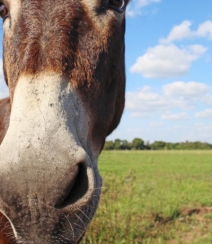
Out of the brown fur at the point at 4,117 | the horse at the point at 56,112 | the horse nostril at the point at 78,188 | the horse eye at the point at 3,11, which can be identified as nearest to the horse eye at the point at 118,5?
the horse at the point at 56,112

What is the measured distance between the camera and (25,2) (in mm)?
2340

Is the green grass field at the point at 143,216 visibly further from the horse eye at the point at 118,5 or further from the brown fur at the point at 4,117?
the horse eye at the point at 118,5

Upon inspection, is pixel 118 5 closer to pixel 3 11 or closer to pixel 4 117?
pixel 3 11

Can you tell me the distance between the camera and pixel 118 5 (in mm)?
2652

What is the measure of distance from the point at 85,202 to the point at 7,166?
0.42m

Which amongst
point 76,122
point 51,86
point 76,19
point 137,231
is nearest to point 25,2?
point 76,19

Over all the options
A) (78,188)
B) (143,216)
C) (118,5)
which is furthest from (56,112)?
(143,216)

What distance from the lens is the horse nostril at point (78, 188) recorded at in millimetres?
1794

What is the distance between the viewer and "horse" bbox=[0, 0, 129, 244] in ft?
5.64

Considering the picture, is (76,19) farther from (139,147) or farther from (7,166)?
(139,147)

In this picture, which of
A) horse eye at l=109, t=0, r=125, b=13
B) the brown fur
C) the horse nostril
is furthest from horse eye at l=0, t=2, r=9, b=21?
the horse nostril

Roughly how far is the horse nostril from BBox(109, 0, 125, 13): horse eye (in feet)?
4.39

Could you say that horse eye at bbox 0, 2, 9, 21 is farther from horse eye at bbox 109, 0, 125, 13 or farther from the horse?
horse eye at bbox 109, 0, 125, 13

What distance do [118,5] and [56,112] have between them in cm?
120
